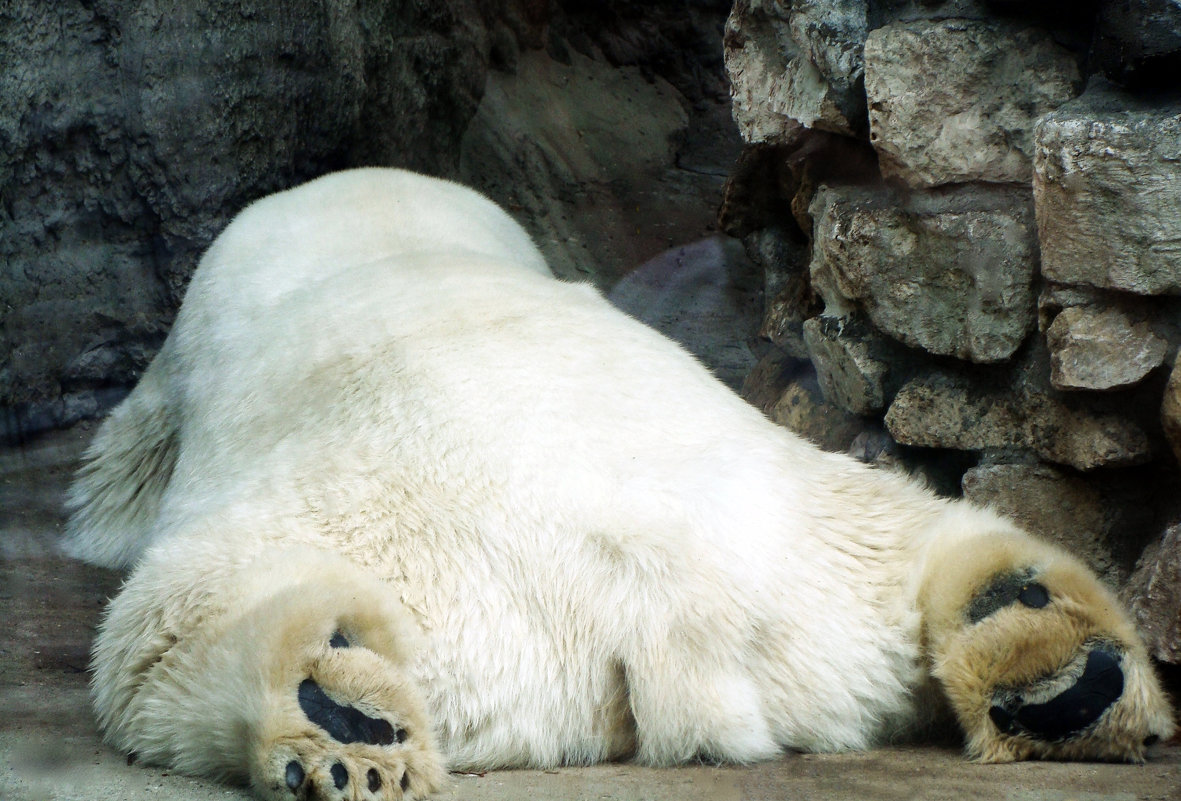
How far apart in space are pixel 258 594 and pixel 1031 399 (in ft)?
5.13

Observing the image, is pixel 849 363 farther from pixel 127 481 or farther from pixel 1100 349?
pixel 127 481

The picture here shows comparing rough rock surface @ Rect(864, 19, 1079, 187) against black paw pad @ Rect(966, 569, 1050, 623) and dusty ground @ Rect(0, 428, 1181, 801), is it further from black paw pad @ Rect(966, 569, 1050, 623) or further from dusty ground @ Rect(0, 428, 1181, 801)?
dusty ground @ Rect(0, 428, 1181, 801)

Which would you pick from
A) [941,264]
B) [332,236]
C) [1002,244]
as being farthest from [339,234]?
[1002,244]

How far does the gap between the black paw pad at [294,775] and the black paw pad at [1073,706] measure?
0.93 metres

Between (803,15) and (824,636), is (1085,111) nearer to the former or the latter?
(803,15)

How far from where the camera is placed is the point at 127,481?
2.91 meters

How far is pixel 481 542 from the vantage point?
65.2 inches

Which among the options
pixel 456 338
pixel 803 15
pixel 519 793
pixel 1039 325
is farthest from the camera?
pixel 803 15

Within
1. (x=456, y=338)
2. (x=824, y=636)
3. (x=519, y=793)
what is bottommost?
(x=519, y=793)

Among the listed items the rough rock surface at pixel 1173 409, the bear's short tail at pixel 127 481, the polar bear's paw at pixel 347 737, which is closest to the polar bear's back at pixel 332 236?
the bear's short tail at pixel 127 481

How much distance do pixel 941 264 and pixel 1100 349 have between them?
0.39 metres

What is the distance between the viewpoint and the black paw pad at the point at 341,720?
1.40 meters

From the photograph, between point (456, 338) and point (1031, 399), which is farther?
point (1031, 399)

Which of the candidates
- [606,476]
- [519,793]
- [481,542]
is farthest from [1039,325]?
[519,793]
